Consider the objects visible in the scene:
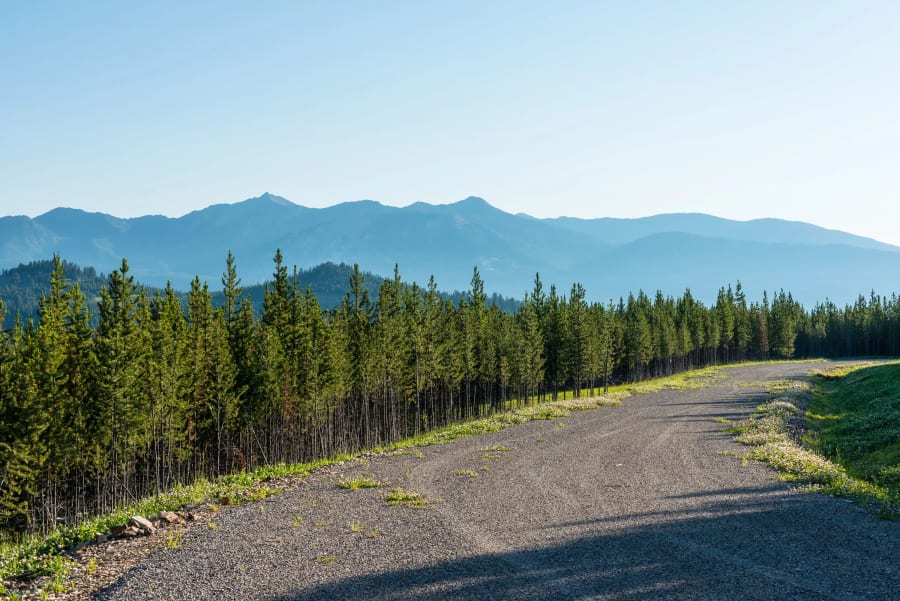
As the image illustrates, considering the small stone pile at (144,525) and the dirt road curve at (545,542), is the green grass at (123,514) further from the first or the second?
the dirt road curve at (545,542)

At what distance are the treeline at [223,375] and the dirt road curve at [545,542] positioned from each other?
25.7 meters

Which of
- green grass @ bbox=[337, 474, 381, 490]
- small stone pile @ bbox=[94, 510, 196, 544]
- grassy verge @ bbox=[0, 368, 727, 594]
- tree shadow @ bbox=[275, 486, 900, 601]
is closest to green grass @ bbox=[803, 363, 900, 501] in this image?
tree shadow @ bbox=[275, 486, 900, 601]

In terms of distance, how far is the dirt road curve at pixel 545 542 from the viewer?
13.5m

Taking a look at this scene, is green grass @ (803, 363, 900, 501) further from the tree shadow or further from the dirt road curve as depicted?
the tree shadow

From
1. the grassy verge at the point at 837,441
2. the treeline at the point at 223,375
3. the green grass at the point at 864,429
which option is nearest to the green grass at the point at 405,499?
the grassy verge at the point at 837,441

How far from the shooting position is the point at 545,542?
54.4ft

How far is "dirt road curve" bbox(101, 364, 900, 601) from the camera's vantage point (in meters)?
13.5

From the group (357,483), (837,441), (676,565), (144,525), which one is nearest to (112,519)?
(144,525)

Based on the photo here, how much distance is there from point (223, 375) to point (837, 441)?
46702 mm

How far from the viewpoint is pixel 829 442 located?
108 ft

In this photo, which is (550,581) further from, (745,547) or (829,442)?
(829,442)

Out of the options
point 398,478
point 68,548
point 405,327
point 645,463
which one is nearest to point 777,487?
point 645,463

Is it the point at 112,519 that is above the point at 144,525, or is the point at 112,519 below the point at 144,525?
below

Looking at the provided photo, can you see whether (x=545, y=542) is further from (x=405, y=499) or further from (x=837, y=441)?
(x=837, y=441)
